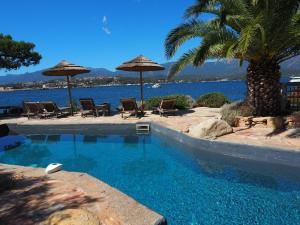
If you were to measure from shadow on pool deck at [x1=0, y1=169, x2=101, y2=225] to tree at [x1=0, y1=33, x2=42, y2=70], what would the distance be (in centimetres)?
1270

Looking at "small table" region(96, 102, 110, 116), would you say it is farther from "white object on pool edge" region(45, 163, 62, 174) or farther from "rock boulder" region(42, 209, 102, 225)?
"rock boulder" region(42, 209, 102, 225)

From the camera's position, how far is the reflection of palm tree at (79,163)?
8006 millimetres

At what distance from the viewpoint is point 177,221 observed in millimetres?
4785

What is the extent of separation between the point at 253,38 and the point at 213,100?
25.7 feet

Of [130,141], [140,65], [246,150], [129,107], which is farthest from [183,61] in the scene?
[129,107]

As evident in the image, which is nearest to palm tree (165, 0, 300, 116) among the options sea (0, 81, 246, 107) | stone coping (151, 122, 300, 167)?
stone coping (151, 122, 300, 167)

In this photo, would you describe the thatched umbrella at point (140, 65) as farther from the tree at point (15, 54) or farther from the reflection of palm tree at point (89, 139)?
the tree at point (15, 54)

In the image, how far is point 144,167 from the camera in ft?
25.8

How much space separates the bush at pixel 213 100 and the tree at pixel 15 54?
9.81 m

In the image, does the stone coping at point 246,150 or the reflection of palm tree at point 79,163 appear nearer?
the stone coping at point 246,150

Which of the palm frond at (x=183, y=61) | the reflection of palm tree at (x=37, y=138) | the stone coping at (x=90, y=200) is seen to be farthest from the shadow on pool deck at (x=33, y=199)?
the reflection of palm tree at (x=37, y=138)

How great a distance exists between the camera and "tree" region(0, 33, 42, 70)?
54.6 ft

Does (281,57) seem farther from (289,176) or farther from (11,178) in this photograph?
(11,178)

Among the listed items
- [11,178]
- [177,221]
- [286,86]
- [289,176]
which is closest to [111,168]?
[11,178]
